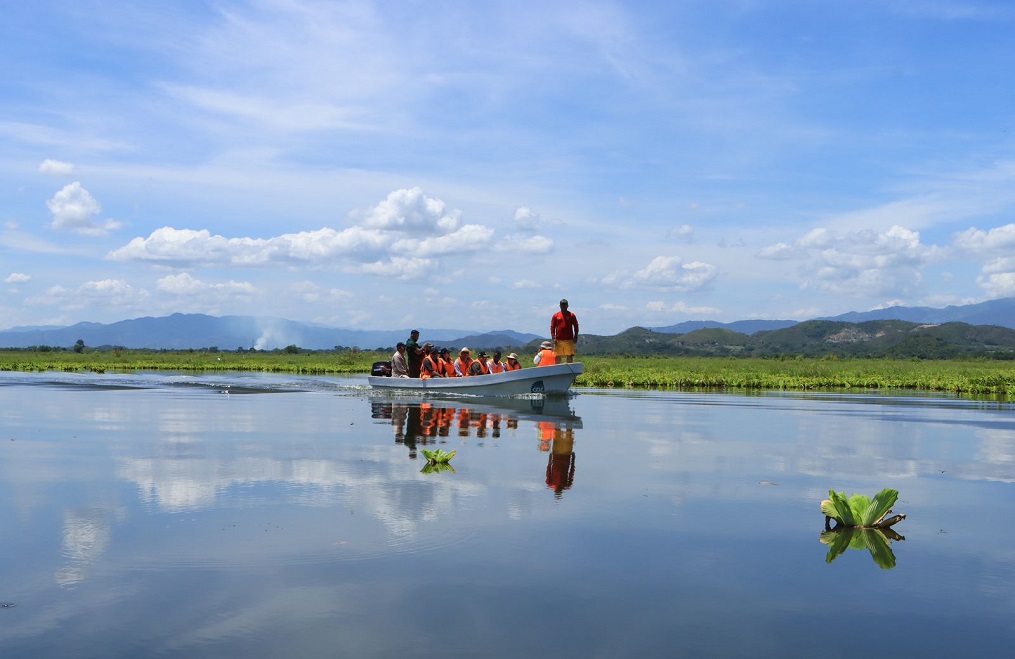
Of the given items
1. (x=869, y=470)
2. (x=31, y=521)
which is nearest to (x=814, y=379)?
(x=869, y=470)

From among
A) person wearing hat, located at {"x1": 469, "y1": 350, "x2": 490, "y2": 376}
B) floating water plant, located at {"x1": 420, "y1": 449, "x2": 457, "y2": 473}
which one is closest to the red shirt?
person wearing hat, located at {"x1": 469, "y1": 350, "x2": 490, "y2": 376}

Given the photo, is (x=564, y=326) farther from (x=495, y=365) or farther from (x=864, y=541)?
(x=864, y=541)

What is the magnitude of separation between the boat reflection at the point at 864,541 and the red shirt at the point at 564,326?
18.9m

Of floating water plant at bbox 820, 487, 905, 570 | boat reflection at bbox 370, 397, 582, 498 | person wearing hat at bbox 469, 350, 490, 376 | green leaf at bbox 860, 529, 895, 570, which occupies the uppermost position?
person wearing hat at bbox 469, 350, 490, 376

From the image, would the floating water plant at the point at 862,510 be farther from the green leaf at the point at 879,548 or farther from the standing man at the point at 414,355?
the standing man at the point at 414,355

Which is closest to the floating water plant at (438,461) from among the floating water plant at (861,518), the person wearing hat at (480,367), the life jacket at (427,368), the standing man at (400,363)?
the floating water plant at (861,518)

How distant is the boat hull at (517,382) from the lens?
95.2 feet

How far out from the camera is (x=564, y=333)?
2897 centimetres

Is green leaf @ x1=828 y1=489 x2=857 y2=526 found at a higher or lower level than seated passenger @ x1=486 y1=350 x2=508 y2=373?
lower

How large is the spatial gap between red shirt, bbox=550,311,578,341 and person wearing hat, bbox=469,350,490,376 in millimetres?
4112

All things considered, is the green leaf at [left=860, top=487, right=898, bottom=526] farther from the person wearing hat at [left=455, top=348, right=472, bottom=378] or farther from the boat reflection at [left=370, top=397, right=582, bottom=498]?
the person wearing hat at [left=455, top=348, right=472, bottom=378]

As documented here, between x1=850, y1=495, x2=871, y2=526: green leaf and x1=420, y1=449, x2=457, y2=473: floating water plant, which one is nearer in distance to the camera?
x1=850, y1=495, x2=871, y2=526: green leaf

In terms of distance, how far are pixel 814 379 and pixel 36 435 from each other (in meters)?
39.8

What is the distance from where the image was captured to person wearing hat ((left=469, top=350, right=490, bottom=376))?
32.6 m
